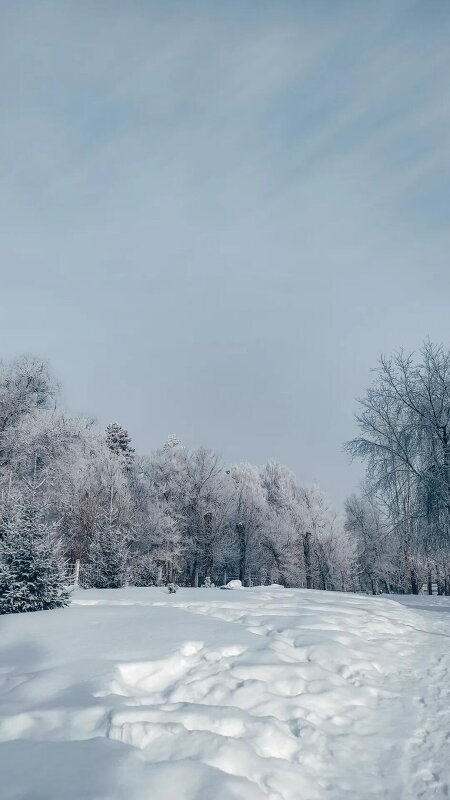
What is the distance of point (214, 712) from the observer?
15.0 ft

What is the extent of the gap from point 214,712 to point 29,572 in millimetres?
6997

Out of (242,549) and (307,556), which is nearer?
(242,549)

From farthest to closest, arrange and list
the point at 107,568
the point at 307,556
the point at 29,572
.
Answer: the point at 307,556 → the point at 107,568 → the point at 29,572

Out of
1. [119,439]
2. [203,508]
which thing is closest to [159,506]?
[203,508]

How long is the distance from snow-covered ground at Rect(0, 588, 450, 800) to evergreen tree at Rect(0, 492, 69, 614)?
Answer: 76.6 inches

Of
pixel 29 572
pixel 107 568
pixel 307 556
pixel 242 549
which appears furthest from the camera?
pixel 307 556

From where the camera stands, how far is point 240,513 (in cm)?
3988

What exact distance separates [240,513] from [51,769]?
37088mm

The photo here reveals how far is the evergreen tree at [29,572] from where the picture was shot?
1016 cm

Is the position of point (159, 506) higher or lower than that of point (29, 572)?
higher

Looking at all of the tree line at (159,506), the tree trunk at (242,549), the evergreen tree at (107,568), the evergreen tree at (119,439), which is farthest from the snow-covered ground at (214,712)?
the evergreen tree at (119,439)

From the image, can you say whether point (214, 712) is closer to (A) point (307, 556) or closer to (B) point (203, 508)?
(B) point (203, 508)

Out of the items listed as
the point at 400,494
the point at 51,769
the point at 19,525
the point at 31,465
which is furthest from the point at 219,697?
the point at 31,465

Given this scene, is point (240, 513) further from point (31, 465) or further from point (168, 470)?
point (31, 465)
